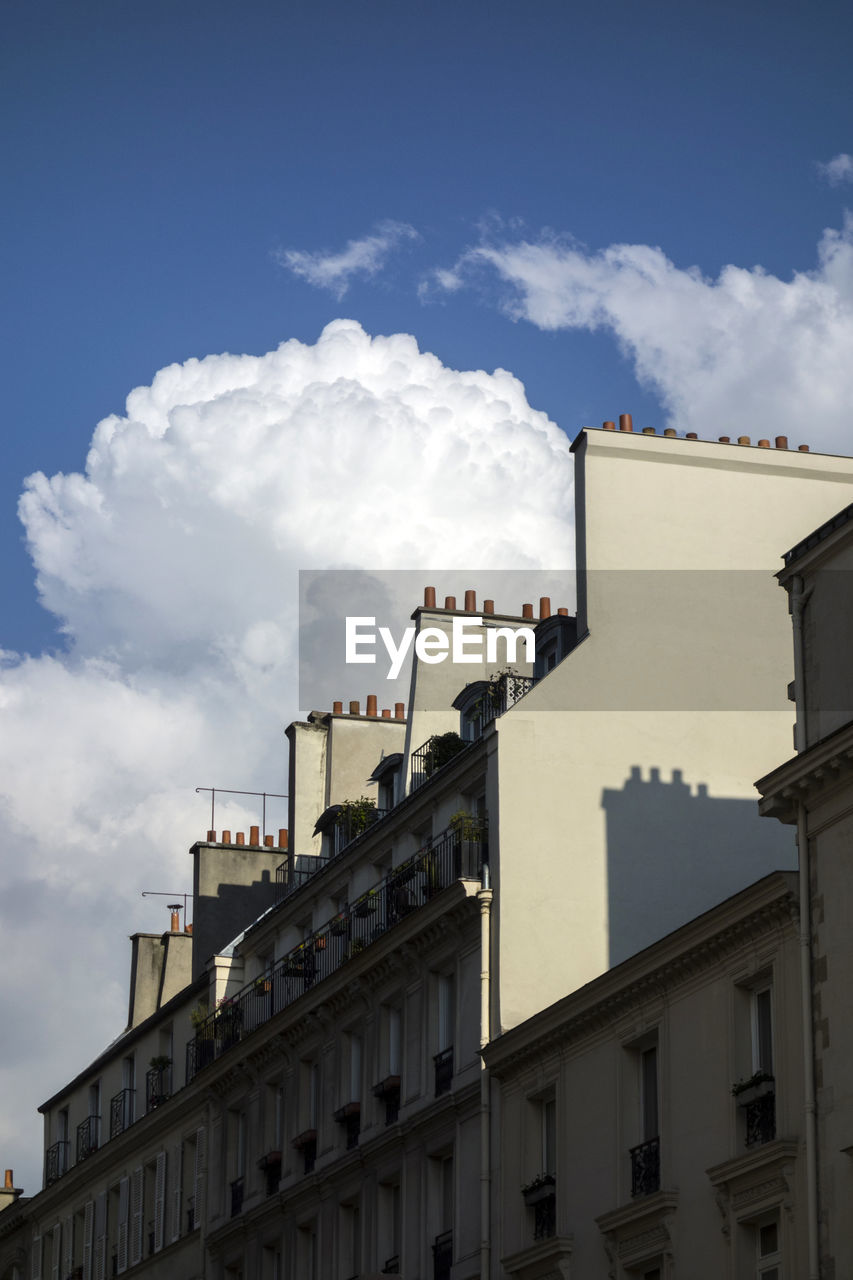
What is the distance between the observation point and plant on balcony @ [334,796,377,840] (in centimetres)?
4991

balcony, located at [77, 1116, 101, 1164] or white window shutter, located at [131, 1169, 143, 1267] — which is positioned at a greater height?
balcony, located at [77, 1116, 101, 1164]

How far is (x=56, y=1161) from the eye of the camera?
216ft

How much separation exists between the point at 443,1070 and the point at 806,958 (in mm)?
14523

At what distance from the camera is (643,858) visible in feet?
135

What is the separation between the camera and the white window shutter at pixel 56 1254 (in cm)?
6406

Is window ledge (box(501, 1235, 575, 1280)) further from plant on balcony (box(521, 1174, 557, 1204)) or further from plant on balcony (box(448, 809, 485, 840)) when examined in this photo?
plant on balcony (box(448, 809, 485, 840))

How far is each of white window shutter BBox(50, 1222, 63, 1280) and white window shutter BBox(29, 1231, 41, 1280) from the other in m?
1.23

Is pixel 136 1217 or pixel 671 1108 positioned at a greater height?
pixel 136 1217

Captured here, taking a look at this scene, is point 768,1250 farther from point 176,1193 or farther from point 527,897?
point 176,1193

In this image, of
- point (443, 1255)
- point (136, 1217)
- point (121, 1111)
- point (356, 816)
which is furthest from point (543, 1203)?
point (121, 1111)

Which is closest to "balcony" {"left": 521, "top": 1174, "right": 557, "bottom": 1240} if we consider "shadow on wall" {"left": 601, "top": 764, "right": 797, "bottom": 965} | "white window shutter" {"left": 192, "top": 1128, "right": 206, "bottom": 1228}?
"shadow on wall" {"left": 601, "top": 764, "right": 797, "bottom": 965}

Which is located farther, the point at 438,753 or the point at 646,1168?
the point at 438,753

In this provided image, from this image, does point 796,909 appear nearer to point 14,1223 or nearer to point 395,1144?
point 395,1144

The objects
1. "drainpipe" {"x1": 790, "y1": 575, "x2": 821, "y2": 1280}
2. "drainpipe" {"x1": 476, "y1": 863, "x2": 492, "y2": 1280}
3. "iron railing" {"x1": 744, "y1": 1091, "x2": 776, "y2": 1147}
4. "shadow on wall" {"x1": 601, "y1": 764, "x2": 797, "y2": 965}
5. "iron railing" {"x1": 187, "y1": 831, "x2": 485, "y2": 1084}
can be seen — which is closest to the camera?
"drainpipe" {"x1": 790, "y1": 575, "x2": 821, "y2": 1280}
